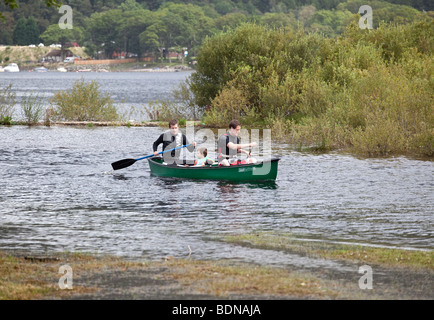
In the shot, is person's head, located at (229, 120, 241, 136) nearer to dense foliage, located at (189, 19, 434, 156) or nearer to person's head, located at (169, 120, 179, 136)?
person's head, located at (169, 120, 179, 136)

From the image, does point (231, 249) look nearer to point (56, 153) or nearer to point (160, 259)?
point (160, 259)

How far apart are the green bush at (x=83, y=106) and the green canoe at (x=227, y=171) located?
18.1 meters

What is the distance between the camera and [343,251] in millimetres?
10781

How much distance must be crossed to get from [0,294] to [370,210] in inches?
379

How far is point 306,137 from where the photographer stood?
29.7 m

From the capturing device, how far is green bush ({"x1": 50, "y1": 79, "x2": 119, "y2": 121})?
37494mm

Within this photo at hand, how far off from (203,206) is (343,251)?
5595 mm

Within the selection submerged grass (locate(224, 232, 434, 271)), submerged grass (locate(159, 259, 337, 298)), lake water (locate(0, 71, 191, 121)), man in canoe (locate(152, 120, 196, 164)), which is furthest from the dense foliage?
submerged grass (locate(159, 259, 337, 298))

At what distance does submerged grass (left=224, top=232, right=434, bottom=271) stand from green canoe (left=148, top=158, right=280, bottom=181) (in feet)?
21.6

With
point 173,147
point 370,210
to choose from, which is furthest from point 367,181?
point 173,147

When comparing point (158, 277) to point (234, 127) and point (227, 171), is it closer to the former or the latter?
point (227, 171)

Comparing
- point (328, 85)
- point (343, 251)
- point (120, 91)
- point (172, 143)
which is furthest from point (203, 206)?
point (120, 91)

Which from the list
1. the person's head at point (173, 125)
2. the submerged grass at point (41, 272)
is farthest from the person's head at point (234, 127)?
the submerged grass at point (41, 272)

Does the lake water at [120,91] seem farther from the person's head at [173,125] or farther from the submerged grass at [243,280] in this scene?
the submerged grass at [243,280]
